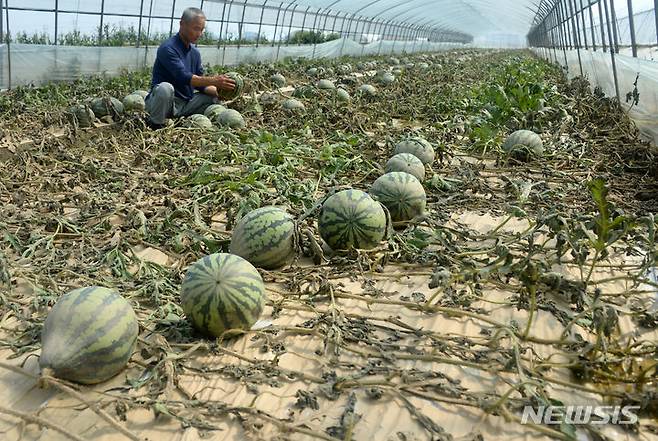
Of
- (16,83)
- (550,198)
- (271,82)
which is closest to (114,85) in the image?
(16,83)

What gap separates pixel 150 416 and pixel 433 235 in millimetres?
1712

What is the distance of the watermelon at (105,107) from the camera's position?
6754mm

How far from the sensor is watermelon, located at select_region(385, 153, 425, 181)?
4.39 metres

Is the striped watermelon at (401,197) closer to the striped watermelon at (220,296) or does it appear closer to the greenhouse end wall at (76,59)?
the striped watermelon at (220,296)

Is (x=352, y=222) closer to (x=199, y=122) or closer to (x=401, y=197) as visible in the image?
(x=401, y=197)

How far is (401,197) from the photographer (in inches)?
145

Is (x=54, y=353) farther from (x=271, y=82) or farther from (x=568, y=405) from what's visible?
(x=271, y=82)

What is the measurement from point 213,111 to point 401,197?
152 inches

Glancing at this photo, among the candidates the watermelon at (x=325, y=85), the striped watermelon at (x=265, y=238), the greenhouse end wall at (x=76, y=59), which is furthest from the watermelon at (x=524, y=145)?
the greenhouse end wall at (x=76, y=59)

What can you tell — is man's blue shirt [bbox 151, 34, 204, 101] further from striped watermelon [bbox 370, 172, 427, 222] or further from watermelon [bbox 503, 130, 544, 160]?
striped watermelon [bbox 370, 172, 427, 222]

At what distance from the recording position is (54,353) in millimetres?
2041

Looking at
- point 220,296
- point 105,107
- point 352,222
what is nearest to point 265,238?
point 352,222

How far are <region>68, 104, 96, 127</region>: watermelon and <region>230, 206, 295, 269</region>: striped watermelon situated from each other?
13.5 feet

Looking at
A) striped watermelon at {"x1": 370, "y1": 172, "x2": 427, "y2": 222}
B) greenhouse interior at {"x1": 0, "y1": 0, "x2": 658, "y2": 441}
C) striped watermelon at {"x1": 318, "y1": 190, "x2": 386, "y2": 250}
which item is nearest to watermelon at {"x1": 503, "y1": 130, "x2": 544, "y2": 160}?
greenhouse interior at {"x1": 0, "y1": 0, "x2": 658, "y2": 441}
